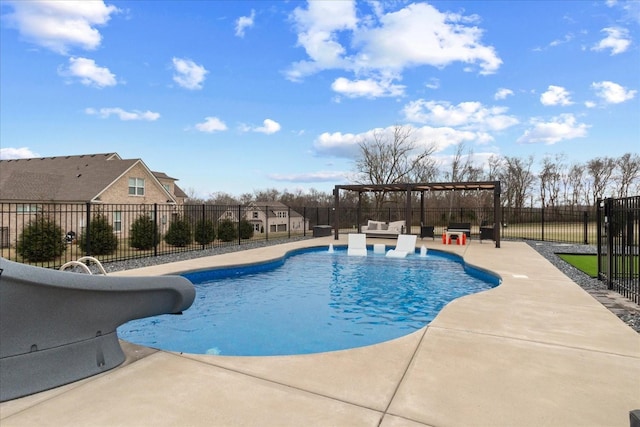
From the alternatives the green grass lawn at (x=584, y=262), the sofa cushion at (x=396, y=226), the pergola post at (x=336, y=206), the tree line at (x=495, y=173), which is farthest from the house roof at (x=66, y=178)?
the green grass lawn at (x=584, y=262)

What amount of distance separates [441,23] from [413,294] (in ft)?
26.0

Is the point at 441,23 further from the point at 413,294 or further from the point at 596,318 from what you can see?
the point at 596,318

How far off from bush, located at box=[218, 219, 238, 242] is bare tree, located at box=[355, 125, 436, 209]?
16935mm

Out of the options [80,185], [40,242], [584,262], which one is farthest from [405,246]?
[80,185]

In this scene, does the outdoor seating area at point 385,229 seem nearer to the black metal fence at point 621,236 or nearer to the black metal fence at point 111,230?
the black metal fence at point 111,230

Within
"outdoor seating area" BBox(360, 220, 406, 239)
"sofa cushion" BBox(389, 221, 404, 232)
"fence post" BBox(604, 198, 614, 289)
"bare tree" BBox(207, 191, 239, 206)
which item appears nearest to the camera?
"fence post" BBox(604, 198, 614, 289)

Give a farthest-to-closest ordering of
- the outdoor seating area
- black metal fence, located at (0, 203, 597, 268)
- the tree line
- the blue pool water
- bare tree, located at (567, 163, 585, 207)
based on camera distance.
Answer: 1. bare tree, located at (567, 163, 585, 207)
2. the tree line
3. the outdoor seating area
4. black metal fence, located at (0, 203, 597, 268)
5. the blue pool water

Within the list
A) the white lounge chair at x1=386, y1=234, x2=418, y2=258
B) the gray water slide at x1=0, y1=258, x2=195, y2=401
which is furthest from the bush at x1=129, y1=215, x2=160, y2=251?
the gray water slide at x1=0, y1=258, x2=195, y2=401

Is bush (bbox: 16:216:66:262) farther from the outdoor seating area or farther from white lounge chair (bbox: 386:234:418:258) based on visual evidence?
the outdoor seating area

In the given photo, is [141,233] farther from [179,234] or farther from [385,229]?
[385,229]

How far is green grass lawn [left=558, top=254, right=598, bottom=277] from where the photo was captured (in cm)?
802

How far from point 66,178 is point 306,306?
24.1 meters

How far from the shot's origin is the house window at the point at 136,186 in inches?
899

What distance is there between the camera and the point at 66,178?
23.2m
